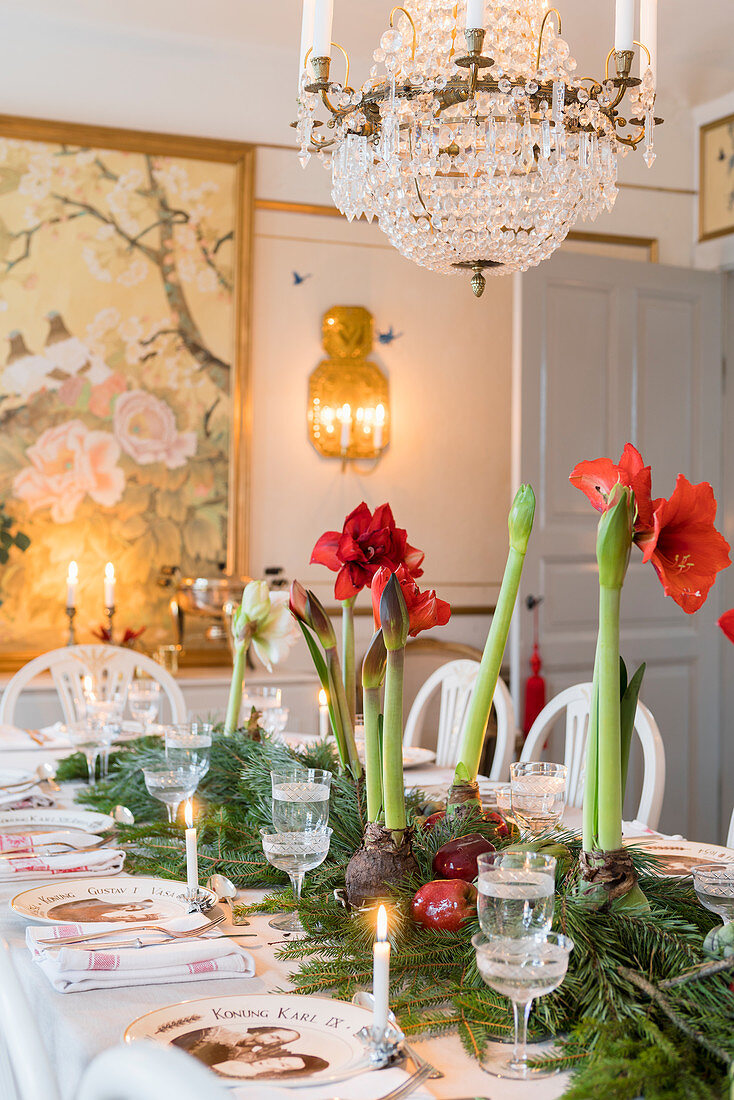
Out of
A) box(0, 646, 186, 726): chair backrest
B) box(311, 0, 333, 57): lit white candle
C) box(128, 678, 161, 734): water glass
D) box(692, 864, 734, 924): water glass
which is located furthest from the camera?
box(0, 646, 186, 726): chair backrest

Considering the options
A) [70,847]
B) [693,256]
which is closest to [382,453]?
[693,256]

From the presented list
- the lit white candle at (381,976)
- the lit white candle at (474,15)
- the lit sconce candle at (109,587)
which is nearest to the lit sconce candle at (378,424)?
the lit sconce candle at (109,587)

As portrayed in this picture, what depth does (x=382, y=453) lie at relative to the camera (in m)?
4.14

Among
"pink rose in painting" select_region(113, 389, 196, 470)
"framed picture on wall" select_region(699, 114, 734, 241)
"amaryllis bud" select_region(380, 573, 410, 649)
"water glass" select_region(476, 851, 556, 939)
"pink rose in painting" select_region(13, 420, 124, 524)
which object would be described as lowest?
"water glass" select_region(476, 851, 556, 939)

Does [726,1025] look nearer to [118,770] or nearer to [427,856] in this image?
[427,856]

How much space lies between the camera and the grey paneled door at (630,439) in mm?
3980

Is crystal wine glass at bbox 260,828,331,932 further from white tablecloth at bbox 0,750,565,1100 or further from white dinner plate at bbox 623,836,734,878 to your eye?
white dinner plate at bbox 623,836,734,878

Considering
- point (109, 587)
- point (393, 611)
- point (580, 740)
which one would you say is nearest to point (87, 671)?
point (109, 587)

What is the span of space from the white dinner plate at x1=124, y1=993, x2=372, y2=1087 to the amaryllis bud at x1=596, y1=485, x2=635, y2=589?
482mm

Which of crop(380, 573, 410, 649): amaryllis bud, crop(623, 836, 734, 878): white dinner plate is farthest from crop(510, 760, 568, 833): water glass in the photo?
crop(380, 573, 410, 649): amaryllis bud

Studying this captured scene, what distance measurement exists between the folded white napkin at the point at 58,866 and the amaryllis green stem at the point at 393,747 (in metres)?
0.49

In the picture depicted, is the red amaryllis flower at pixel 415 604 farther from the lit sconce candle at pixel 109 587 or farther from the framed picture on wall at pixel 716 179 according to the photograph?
the framed picture on wall at pixel 716 179

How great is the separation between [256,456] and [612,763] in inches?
118

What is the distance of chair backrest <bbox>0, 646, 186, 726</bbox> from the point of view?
298cm
